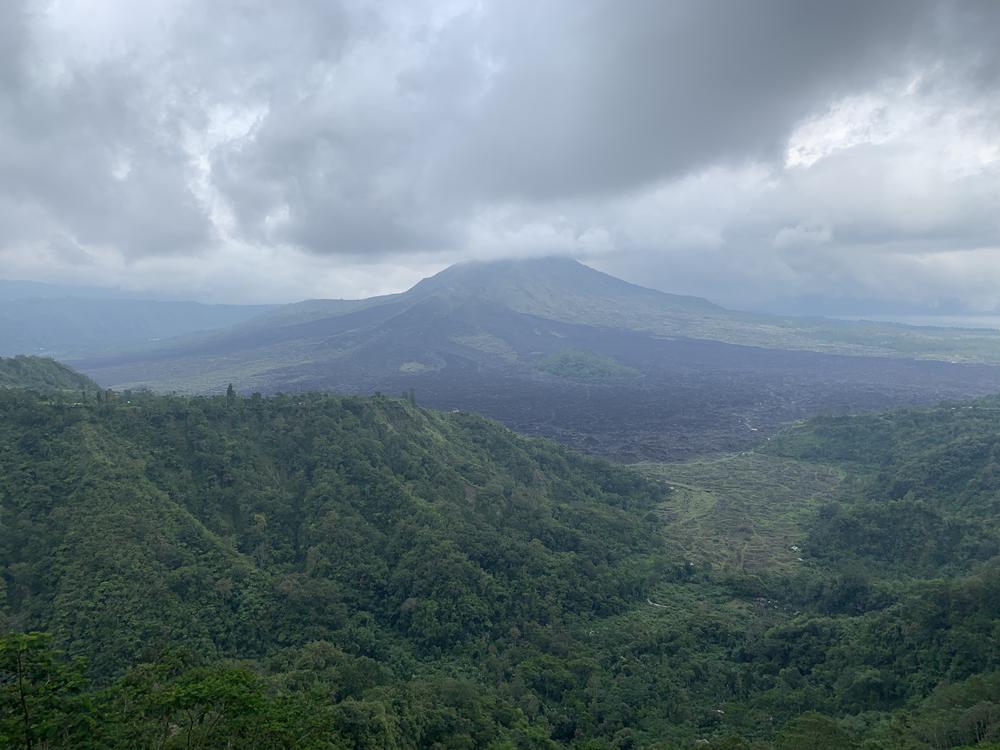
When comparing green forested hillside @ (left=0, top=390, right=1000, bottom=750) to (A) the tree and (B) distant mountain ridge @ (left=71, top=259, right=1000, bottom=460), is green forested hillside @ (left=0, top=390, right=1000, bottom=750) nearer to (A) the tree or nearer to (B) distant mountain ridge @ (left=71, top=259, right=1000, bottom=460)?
(A) the tree

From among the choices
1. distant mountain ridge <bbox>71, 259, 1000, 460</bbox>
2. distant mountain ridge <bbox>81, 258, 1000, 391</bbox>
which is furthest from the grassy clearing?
distant mountain ridge <bbox>81, 258, 1000, 391</bbox>

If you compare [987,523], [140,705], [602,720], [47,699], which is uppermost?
[47,699]

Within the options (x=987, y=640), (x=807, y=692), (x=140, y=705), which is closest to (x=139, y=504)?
(x=140, y=705)

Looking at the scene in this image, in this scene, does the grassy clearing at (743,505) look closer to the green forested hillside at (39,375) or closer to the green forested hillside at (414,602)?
the green forested hillside at (414,602)

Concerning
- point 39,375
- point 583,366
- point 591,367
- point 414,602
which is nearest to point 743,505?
point 414,602

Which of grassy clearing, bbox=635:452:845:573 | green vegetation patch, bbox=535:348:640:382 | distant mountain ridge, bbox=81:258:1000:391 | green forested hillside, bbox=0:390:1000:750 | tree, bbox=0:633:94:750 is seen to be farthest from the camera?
distant mountain ridge, bbox=81:258:1000:391

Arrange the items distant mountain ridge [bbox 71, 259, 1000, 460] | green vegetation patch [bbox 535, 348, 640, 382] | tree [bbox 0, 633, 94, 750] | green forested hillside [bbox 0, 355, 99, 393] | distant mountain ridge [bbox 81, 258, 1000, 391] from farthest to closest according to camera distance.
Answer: distant mountain ridge [bbox 81, 258, 1000, 391] → green vegetation patch [bbox 535, 348, 640, 382] → distant mountain ridge [bbox 71, 259, 1000, 460] → green forested hillside [bbox 0, 355, 99, 393] → tree [bbox 0, 633, 94, 750]

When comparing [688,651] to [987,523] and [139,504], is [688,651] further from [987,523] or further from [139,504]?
[139,504]
